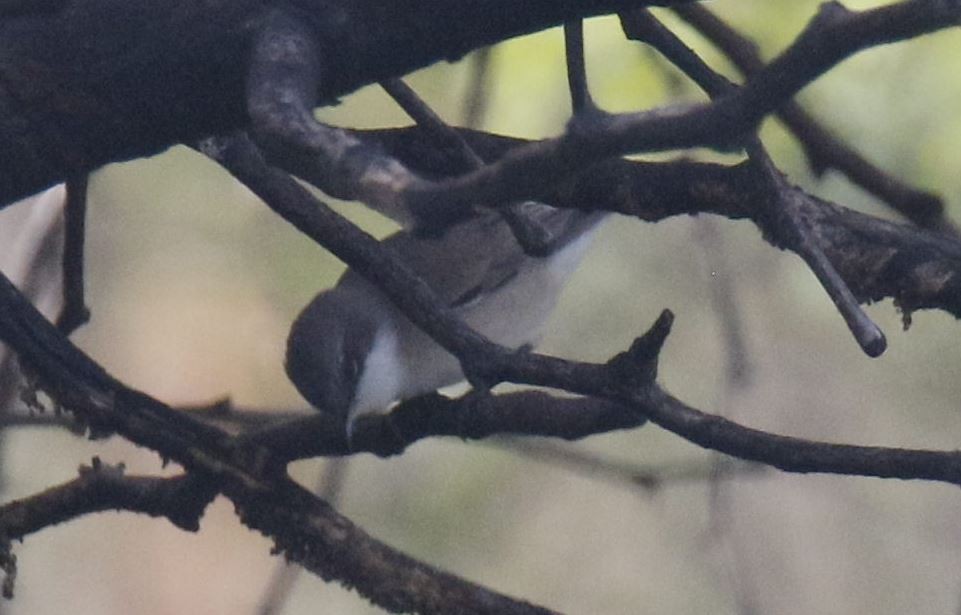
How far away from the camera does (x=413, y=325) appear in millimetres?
3564

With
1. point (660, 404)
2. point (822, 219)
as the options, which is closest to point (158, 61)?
point (660, 404)

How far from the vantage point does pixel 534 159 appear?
3.11 ft

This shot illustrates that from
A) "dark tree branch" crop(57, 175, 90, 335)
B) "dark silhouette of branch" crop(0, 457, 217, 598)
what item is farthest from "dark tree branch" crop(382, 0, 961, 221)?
"dark tree branch" crop(57, 175, 90, 335)

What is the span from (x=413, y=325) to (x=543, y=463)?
85.0 inches

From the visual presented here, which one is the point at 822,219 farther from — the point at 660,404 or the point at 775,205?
the point at 660,404

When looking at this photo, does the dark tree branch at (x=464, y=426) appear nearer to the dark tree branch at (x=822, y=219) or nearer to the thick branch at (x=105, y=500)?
the thick branch at (x=105, y=500)

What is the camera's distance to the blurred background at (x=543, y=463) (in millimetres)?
5844

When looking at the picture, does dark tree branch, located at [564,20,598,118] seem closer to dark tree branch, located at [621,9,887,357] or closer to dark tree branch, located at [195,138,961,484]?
dark tree branch, located at [621,9,887,357]

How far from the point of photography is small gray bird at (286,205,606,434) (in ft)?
12.1

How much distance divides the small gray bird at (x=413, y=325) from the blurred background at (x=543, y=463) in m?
1.05

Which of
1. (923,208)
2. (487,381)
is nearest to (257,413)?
(487,381)

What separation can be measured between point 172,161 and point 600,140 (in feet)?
17.4

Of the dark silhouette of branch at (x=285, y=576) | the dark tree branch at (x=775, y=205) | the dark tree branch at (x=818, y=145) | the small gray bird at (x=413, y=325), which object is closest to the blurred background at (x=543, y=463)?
the small gray bird at (x=413, y=325)

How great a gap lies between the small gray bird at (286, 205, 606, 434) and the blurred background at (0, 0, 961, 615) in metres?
A: 1.05
